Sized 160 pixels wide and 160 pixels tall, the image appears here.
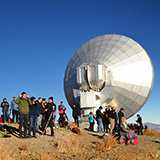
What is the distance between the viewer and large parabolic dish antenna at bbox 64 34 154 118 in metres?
20.5

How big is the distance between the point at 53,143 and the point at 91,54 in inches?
540

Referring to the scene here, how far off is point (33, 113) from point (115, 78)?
1149cm

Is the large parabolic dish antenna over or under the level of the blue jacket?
over

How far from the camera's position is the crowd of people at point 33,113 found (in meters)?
10.2

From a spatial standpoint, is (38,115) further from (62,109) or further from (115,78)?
(115,78)

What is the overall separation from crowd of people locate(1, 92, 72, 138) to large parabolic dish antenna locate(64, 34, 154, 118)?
5.21 metres

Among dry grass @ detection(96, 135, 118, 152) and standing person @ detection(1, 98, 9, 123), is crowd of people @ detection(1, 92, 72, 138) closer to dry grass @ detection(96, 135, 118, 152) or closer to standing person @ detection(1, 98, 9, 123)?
standing person @ detection(1, 98, 9, 123)

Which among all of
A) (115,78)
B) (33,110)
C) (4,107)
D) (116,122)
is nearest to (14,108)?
(4,107)

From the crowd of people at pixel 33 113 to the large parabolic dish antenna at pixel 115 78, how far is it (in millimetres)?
5215

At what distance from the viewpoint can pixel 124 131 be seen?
36.7ft

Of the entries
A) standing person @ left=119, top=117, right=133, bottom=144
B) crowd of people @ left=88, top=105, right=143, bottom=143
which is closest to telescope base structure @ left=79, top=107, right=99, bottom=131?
crowd of people @ left=88, top=105, right=143, bottom=143

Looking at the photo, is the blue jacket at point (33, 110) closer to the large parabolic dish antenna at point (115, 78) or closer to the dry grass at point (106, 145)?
the dry grass at point (106, 145)

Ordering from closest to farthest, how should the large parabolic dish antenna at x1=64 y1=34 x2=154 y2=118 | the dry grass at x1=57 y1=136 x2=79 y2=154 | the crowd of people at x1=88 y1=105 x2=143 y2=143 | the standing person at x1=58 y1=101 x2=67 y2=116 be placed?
the dry grass at x1=57 y1=136 x2=79 y2=154
the crowd of people at x1=88 y1=105 x2=143 y2=143
the standing person at x1=58 y1=101 x2=67 y2=116
the large parabolic dish antenna at x1=64 y1=34 x2=154 y2=118

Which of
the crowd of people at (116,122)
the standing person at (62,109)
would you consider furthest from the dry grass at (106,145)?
the standing person at (62,109)
